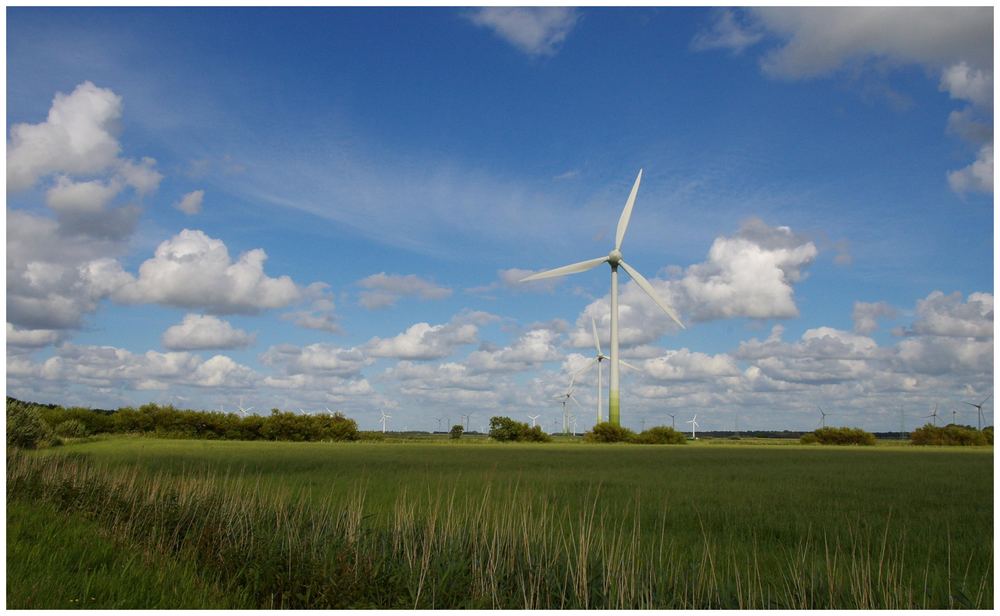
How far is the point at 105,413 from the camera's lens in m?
82.8

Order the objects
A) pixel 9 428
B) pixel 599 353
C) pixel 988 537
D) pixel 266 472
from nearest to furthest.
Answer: pixel 988 537
pixel 266 472
pixel 9 428
pixel 599 353

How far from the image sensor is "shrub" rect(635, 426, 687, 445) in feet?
272

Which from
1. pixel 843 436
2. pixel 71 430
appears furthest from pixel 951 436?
pixel 71 430

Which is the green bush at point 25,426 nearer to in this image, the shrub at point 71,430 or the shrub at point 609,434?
→ the shrub at point 71,430

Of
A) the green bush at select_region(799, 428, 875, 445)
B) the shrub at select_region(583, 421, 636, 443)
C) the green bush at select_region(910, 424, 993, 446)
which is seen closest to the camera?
the shrub at select_region(583, 421, 636, 443)

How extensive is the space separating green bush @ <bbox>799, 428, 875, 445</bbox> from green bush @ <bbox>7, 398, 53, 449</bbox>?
3552 inches

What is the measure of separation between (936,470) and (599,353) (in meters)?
63.7

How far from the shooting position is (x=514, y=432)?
9075 centimetres

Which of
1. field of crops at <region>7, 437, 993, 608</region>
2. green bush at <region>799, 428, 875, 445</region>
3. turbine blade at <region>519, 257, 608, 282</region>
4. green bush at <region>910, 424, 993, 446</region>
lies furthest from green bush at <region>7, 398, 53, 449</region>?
green bush at <region>910, 424, 993, 446</region>

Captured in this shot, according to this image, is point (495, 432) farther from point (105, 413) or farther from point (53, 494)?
point (53, 494)

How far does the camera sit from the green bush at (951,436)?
87.9 m

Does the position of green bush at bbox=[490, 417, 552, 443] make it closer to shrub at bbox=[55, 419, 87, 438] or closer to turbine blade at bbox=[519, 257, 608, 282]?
turbine blade at bbox=[519, 257, 608, 282]

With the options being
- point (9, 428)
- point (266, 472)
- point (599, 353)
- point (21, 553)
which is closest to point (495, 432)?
point (599, 353)

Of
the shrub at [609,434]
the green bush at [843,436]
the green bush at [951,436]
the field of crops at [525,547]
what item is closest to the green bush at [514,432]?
the shrub at [609,434]
